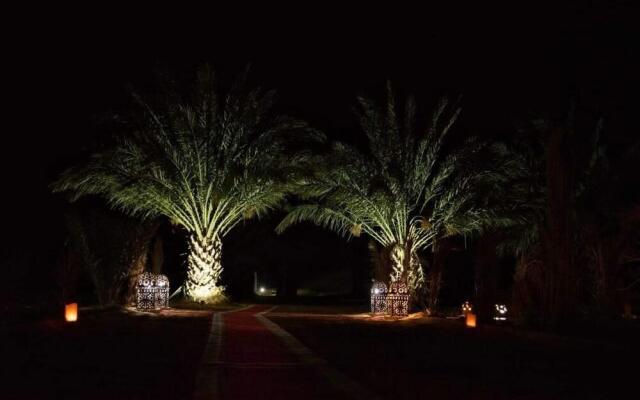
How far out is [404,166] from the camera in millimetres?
26078

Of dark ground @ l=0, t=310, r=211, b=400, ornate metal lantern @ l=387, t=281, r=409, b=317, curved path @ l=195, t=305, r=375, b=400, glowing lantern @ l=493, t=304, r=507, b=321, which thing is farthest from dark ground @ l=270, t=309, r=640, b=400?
ornate metal lantern @ l=387, t=281, r=409, b=317

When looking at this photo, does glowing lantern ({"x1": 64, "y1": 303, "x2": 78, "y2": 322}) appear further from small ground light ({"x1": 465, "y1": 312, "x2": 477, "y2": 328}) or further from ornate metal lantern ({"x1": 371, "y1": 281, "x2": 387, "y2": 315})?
ornate metal lantern ({"x1": 371, "y1": 281, "x2": 387, "y2": 315})

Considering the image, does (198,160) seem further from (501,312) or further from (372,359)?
(372,359)

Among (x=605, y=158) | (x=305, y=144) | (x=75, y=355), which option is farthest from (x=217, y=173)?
(x=75, y=355)

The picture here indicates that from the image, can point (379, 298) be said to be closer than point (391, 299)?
No

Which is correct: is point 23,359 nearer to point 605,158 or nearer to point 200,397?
point 200,397

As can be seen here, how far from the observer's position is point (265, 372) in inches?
451

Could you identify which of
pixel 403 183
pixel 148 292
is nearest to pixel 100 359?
pixel 148 292

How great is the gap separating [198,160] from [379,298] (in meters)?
7.42

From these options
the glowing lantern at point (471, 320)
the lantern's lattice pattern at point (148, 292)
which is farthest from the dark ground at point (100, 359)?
the glowing lantern at point (471, 320)

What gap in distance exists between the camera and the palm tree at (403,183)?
25.7 metres

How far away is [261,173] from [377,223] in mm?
4158

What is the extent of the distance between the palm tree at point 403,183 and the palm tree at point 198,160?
1801mm

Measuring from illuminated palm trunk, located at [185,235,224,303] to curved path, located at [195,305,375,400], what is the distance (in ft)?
38.1
